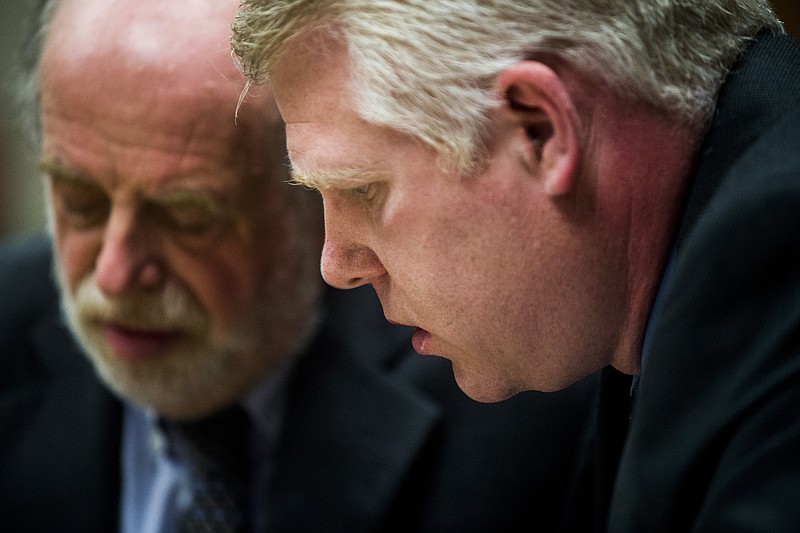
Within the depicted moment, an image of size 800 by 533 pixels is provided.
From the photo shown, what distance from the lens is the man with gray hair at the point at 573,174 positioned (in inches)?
28.6

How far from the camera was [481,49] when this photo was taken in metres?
0.82

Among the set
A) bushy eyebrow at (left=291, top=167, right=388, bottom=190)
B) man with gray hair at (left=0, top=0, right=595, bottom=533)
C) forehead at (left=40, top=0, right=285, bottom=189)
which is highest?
bushy eyebrow at (left=291, top=167, right=388, bottom=190)

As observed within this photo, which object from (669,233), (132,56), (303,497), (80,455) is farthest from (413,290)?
(80,455)

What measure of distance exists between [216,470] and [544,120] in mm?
1202

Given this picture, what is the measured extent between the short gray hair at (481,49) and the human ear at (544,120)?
0.02 meters

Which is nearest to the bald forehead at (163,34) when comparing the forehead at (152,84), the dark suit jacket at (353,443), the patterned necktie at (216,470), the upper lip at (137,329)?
the forehead at (152,84)

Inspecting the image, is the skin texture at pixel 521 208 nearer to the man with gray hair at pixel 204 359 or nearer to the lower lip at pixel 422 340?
the lower lip at pixel 422 340

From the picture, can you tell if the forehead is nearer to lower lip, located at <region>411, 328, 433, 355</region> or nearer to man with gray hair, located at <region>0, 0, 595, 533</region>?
man with gray hair, located at <region>0, 0, 595, 533</region>

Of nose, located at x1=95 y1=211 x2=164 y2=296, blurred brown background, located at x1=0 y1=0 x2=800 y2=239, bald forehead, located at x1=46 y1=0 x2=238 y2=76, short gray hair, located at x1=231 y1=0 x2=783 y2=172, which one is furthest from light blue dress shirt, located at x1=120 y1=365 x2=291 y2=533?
blurred brown background, located at x1=0 y1=0 x2=800 y2=239

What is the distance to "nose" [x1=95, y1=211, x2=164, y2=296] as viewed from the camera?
1.57m

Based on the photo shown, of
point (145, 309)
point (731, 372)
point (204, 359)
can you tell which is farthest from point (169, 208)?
point (731, 372)

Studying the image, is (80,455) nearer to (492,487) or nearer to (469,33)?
(492,487)

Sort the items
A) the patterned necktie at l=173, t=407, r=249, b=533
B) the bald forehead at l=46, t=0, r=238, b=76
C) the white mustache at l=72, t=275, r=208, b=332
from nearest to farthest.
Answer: the bald forehead at l=46, t=0, r=238, b=76, the white mustache at l=72, t=275, r=208, b=332, the patterned necktie at l=173, t=407, r=249, b=533

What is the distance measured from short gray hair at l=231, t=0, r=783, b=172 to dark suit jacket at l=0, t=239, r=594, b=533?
3.04 ft
